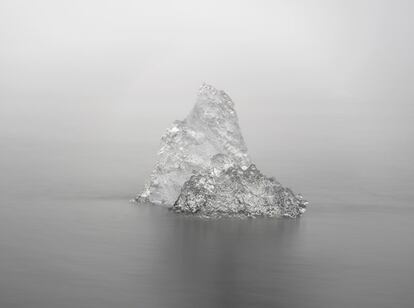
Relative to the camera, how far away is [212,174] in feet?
344

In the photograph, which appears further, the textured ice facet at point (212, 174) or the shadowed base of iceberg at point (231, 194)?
the textured ice facet at point (212, 174)

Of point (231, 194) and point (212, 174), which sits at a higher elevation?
point (212, 174)

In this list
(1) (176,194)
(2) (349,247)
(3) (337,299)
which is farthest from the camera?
(1) (176,194)

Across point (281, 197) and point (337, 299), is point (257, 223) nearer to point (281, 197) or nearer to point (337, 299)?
point (281, 197)

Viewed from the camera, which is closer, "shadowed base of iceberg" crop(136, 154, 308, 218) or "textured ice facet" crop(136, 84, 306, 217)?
"shadowed base of iceberg" crop(136, 154, 308, 218)

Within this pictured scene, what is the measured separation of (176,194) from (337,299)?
102ft

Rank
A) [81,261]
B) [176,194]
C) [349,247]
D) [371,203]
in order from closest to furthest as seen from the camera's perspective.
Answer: [81,261] → [349,247] → [176,194] → [371,203]

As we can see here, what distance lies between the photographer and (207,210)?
105250mm

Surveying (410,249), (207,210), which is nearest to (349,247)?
(410,249)

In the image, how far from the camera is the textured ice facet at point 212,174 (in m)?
105

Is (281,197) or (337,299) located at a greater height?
(281,197)

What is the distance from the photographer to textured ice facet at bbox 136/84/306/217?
105 meters

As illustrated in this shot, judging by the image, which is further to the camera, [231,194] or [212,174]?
[231,194]

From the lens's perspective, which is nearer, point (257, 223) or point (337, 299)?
point (337, 299)
